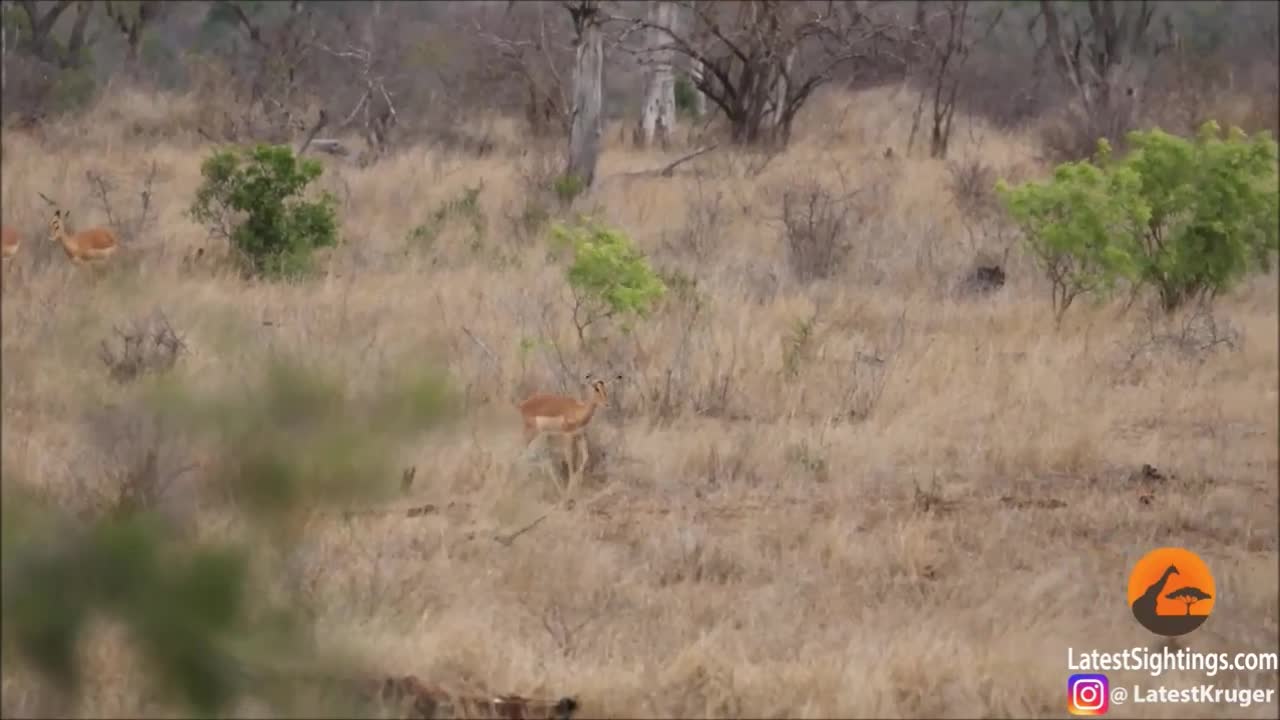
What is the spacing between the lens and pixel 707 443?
21.9 ft

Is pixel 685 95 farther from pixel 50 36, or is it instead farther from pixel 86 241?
pixel 86 241

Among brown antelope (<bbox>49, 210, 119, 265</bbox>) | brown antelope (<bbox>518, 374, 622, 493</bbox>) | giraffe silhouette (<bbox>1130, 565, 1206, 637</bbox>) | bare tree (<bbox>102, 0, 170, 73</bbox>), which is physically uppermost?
bare tree (<bbox>102, 0, 170, 73</bbox>)

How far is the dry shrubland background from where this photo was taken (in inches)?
122

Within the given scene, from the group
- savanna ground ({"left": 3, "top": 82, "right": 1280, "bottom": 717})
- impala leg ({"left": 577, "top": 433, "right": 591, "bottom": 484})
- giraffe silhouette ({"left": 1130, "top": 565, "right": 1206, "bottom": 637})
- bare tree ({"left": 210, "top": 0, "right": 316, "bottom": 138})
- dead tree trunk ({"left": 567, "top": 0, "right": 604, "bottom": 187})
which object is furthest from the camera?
bare tree ({"left": 210, "top": 0, "right": 316, "bottom": 138})

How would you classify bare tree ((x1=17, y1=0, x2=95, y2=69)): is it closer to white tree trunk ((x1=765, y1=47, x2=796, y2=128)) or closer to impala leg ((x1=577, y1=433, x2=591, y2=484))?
white tree trunk ((x1=765, y1=47, x2=796, y2=128))

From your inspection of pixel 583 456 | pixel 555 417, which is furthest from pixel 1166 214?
pixel 555 417

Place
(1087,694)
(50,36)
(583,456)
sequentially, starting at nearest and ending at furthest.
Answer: (1087,694) < (583,456) < (50,36)

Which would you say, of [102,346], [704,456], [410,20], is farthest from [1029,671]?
[410,20]

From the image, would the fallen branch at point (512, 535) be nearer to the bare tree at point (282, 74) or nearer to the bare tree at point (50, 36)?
the bare tree at point (282, 74)

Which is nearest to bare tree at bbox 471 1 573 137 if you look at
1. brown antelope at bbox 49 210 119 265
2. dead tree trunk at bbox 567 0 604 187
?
dead tree trunk at bbox 567 0 604 187

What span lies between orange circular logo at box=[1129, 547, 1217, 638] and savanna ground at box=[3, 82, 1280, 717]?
77mm

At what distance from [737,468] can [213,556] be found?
3820 millimetres

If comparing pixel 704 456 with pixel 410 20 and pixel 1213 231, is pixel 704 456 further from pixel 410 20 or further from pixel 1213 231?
pixel 410 20

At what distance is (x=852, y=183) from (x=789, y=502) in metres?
9.44
